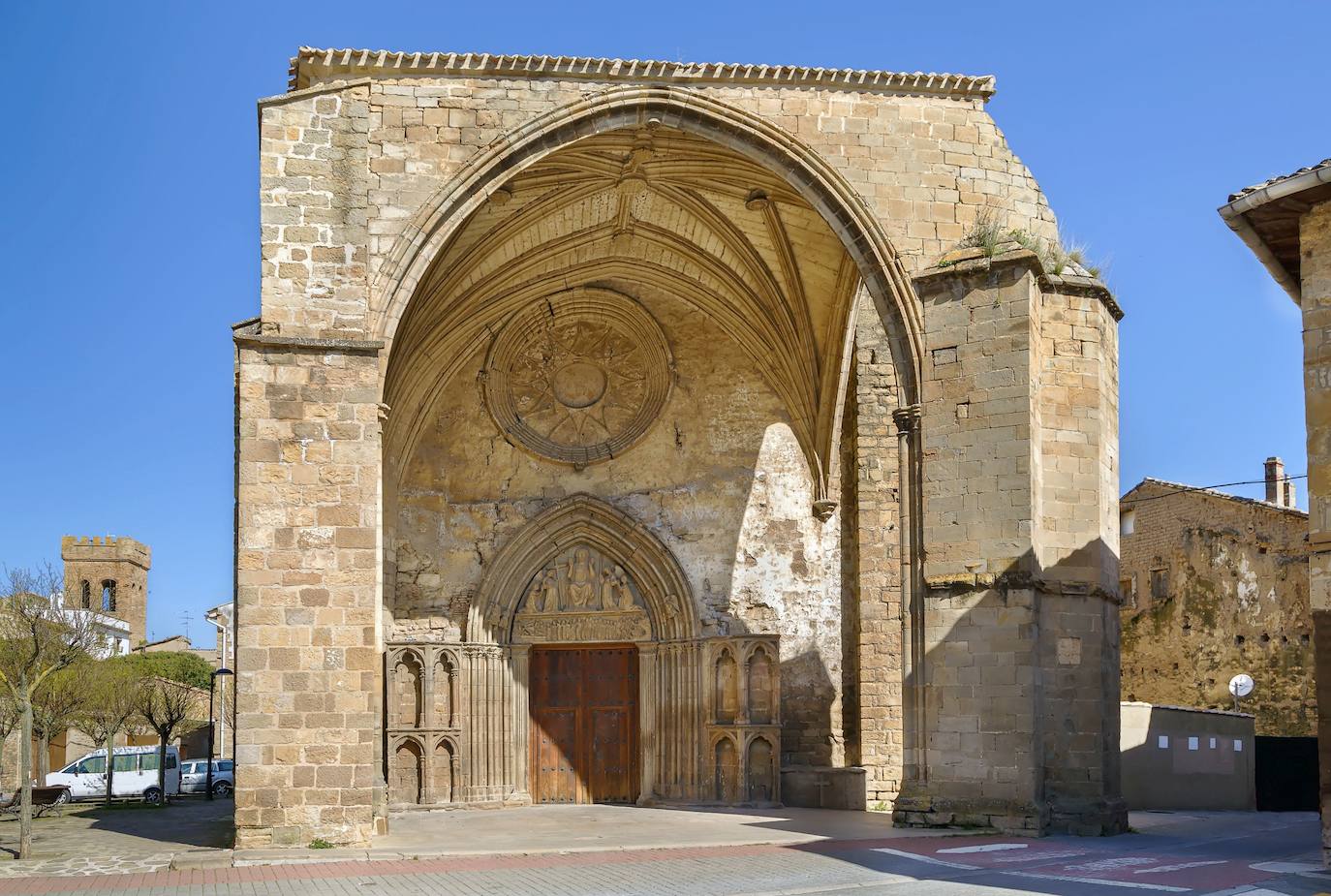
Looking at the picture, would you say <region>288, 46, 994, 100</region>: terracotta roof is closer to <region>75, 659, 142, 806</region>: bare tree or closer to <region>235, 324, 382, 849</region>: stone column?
<region>235, 324, 382, 849</region>: stone column

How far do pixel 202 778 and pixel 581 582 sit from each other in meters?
10.5

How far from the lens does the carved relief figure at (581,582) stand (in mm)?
16719

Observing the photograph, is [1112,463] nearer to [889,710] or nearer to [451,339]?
[889,710]

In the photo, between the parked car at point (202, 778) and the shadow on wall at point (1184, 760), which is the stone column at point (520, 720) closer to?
the shadow on wall at point (1184, 760)

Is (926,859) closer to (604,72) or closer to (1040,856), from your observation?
(1040,856)

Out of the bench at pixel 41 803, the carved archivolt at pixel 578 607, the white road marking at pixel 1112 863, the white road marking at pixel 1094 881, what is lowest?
the bench at pixel 41 803

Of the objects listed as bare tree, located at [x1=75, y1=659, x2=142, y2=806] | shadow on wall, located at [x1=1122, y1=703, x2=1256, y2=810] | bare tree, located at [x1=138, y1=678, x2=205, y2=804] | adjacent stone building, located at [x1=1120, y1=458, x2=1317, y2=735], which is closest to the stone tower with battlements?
bare tree, located at [x1=138, y1=678, x2=205, y2=804]

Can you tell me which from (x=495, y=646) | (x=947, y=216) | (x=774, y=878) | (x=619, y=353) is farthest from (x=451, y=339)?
(x=774, y=878)

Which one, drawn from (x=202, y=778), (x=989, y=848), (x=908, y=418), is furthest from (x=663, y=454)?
(x=202, y=778)

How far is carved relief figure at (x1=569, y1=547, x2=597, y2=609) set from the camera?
54.9 feet

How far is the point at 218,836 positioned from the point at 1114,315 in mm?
8789

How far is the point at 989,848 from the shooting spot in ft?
34.3

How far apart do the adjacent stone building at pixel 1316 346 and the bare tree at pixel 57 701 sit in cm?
1293

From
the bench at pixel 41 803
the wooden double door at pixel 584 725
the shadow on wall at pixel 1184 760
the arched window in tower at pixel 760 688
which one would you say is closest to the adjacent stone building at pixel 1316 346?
the shadow on wall at pixel 1184 760
